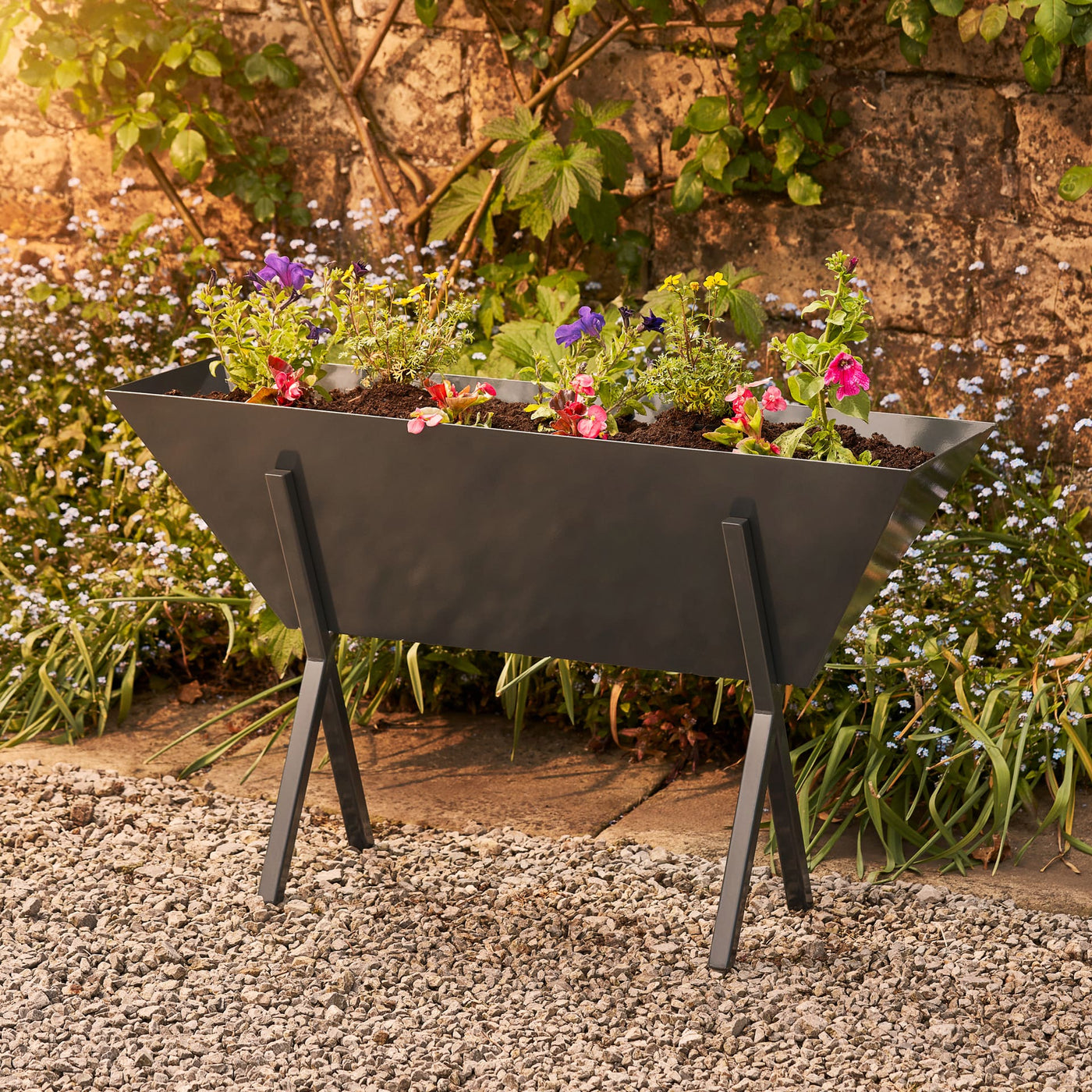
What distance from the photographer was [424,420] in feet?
6.67

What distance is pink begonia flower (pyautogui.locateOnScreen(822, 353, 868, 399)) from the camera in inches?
75.4

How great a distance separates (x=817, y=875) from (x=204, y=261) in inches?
111

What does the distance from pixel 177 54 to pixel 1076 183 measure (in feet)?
8.71

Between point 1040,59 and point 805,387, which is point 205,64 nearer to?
point 1040,59

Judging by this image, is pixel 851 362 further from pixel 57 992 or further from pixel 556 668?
pixel 57 992

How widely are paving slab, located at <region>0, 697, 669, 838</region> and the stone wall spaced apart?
1.46 m

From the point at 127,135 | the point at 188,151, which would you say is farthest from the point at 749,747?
the point at 127,135

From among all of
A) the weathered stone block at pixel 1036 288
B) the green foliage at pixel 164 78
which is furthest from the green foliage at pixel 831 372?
the green foliage at pixel 164 78

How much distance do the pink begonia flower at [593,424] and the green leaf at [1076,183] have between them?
165 cm

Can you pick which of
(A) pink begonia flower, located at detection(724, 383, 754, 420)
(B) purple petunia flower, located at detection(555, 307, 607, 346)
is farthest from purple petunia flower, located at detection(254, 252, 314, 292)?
(A) pink begonia flower, located at detection(724, 383, 754, 420)

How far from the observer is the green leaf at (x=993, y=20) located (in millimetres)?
3002

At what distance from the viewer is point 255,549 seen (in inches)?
91.6

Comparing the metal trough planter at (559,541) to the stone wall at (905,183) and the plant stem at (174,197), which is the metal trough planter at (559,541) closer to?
the stone wall at (905,183)

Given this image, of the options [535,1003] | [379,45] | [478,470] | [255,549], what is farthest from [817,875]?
[379,45]
